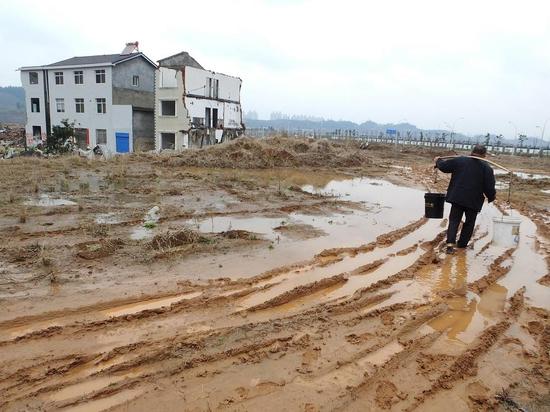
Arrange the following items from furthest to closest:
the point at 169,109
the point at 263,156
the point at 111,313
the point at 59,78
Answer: the point at 59,78, the point at 169,109, the point at 263,156, the point at 111,313

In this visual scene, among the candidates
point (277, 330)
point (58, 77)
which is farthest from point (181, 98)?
point (277, 330)

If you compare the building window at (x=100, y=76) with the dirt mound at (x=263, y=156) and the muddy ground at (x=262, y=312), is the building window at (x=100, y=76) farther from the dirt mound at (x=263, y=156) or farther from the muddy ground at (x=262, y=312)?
the muddy ground at (x=262, y=312)

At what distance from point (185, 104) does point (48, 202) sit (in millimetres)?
25942

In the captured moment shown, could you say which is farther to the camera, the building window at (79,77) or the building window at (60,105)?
the building window at (60,105)

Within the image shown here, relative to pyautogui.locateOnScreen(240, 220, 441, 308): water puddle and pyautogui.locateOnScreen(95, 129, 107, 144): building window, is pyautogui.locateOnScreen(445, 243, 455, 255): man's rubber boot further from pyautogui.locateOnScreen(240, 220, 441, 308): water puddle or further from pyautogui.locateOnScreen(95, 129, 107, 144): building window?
pyautogui.locateOnScreen(95, 129, 107, 144): building window

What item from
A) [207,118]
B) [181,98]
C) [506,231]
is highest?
[181,98]

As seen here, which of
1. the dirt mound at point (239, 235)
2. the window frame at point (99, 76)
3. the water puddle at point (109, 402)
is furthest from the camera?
the window frame at point (99, 76)

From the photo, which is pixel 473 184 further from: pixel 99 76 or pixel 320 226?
pixel 99 76

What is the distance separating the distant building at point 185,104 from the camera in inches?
1345

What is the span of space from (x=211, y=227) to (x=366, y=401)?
5.34m

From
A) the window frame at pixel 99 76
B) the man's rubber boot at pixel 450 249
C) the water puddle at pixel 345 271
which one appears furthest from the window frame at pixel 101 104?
the man's rubber boot at pixel 450 249

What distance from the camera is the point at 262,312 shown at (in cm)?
433

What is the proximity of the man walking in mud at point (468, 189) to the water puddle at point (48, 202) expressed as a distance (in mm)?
7781

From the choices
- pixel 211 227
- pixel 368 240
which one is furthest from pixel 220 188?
pixel 368 240
